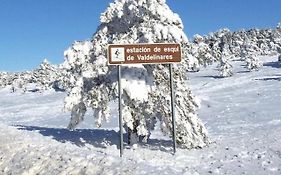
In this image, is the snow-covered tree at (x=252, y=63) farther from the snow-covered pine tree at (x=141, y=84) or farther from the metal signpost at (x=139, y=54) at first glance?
the metal signpost at (x=139, y=54)

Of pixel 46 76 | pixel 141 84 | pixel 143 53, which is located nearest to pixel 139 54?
pixel 143 53

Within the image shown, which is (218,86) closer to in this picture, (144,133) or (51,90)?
(51,90)

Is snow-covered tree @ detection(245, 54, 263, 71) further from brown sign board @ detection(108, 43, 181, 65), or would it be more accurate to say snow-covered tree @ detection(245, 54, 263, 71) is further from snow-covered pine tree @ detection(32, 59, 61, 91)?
brown sign board @ detection(108, 43, 181, 65)

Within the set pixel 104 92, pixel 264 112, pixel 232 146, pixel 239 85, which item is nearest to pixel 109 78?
pixel 104 92

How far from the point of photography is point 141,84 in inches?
647

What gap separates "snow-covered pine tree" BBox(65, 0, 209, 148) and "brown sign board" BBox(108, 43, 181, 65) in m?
2.21

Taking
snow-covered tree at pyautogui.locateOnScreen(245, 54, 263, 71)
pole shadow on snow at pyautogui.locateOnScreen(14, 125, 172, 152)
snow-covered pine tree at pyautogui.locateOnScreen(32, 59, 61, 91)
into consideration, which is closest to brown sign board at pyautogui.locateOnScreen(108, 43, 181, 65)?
pole shadow on snow at pyautogui.locateOnScreen(14, 125, 172, 152)

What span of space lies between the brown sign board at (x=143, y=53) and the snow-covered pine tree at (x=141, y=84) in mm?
2208

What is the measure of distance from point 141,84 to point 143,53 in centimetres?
244

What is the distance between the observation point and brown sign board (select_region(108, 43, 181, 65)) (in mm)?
13789

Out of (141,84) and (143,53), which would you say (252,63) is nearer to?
(141,84)

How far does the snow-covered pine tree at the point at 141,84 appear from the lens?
1664 centimetres

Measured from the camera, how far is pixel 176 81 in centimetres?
1725

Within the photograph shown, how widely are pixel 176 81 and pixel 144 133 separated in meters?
2.16
